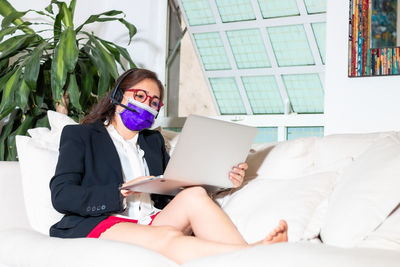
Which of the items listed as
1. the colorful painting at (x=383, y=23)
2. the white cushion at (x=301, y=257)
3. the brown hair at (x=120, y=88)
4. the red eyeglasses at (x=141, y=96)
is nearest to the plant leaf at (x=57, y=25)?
the brown hair at (x=120, y=88)

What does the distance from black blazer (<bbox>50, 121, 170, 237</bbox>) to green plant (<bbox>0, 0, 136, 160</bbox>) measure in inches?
30.7

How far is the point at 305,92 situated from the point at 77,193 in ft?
7.32

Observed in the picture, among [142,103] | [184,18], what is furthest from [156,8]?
[142,103]

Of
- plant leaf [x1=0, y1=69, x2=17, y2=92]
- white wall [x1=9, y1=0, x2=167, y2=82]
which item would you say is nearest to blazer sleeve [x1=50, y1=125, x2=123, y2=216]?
plant leaf [x1=0, y1=69, x2=17, y2=92]

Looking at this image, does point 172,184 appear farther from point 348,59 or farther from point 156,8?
point 156,8

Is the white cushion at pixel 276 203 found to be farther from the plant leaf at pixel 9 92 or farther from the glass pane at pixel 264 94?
the glass pane at pixel 264 94

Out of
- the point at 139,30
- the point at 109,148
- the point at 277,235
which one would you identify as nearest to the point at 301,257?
the point at 277,235

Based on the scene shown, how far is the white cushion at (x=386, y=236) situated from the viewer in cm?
162

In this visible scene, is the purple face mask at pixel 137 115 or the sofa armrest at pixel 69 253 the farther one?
the purple face mask at pixel 137 115

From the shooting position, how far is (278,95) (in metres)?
3.94

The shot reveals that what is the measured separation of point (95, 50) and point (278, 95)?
137cm

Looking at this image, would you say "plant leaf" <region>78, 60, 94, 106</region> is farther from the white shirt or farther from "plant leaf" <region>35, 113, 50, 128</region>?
the white shirt

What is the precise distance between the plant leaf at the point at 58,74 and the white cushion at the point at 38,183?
0.66 meters

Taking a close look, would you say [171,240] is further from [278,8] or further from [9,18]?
[278,8]
